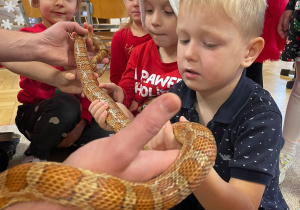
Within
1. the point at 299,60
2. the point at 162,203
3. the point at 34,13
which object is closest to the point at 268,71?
the point at 299,60

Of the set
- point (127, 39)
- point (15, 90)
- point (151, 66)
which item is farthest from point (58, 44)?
point (15, 90)

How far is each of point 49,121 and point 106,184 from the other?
1.79 metres

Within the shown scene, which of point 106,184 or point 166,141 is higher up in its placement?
point 106,184

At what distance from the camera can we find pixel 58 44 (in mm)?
2047

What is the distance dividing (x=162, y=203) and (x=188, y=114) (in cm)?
79

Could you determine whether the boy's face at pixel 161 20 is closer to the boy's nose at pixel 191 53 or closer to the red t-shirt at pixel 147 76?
the red t-shirt at pixel 147 76

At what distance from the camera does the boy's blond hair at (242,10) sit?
1.08 meters

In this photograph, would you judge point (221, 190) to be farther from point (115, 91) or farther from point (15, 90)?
point (15, 90)

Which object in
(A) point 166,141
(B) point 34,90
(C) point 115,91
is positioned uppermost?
(A) point 166,141

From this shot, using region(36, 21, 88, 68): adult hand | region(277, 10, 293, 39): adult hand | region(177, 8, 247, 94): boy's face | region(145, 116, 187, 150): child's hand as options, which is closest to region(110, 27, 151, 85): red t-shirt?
region(36, 21, 88, 68): adult hand

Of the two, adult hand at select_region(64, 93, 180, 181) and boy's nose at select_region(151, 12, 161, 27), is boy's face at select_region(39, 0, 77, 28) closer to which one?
boy's nose at select_region(151, 12, 161, 27)

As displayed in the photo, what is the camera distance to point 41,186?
2.05 feet

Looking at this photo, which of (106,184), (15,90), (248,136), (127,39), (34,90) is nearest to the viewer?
(106,184)

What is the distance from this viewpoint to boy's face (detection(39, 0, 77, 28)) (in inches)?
91.4
